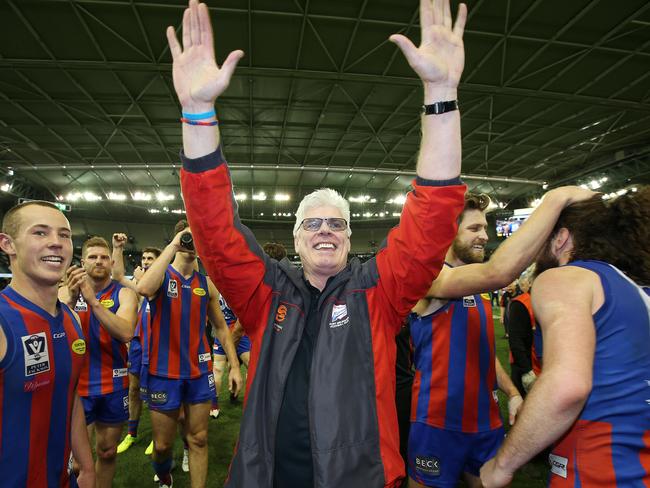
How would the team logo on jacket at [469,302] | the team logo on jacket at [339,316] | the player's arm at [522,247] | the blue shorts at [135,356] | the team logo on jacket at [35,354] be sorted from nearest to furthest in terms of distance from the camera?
the team logo on jacket at [339,316] → the player's arm at [522,247] → the team logo on jacket at [35,354] → the team logo on jacket at [469,302] → the blue shorts at [135,356]

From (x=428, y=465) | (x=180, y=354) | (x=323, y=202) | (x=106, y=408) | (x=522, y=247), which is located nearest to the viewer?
(x=522, y=247)

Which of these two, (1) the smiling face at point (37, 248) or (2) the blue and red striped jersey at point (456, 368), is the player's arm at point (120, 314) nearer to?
(1) the smiling face at point (37, 248)

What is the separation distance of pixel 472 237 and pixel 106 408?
12.2ft

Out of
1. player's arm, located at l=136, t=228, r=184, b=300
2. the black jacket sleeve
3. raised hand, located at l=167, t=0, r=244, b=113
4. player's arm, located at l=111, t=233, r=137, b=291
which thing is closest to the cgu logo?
raised hand, located at l=167, t=0, r=244, b=113

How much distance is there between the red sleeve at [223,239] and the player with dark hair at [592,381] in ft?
3.91

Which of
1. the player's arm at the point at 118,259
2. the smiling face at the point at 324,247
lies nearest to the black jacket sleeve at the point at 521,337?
the smiling face at the point at 324,247

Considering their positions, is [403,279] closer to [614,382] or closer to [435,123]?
[435,123]

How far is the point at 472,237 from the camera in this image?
9.32 ft

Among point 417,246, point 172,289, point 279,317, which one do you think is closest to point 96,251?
point 172,289

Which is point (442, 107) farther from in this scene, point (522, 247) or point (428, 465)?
point (428, 465)

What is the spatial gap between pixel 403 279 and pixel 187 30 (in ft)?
4.38

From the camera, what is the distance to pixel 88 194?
66.7 ft

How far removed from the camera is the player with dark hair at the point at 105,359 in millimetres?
3264

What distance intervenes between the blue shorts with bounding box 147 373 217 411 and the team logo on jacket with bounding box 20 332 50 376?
Answer: 1.84 metres
